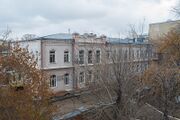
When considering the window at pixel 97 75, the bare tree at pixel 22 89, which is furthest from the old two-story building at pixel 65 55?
the bare tree at pixel 22 89

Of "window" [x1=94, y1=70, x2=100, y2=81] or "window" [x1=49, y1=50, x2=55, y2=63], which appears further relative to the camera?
"window" [x1=49, y1=50, x2=55, y2=63]

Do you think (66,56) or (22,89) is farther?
(66,56)

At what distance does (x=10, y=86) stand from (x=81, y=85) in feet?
77.3

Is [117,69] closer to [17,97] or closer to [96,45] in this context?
[17,97]

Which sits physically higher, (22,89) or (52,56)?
(52,56)

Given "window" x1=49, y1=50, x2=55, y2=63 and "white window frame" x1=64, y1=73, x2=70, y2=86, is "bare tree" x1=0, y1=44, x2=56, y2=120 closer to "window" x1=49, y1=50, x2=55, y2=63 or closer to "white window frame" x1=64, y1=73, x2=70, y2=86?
"window" x1=49, y1=50, x2=55, y2=63

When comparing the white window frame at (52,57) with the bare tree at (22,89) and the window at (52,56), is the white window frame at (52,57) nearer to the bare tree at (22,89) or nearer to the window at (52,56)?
the window at (52,56)

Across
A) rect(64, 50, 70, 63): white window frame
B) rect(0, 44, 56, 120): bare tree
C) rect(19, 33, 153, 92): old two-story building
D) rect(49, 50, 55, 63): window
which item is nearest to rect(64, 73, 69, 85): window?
rect(19, 33, 153, 92): old two-story building

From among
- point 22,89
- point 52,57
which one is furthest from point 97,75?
point 52,57

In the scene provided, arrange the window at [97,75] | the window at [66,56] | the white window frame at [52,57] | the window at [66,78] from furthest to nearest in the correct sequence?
the window at [66,56], the window at [66,78], the white window frame at [52,57], the window at [97,75]

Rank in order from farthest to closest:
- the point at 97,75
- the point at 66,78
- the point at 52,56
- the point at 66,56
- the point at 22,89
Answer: the point at 66,56 → the point at 66,78 → the point at 52,56 → the point at 97,75 → the point at 22,89

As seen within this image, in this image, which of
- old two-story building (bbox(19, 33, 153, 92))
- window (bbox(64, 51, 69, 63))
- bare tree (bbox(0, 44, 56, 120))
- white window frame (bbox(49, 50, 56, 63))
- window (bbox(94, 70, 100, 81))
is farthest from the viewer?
window (bbox(64, 51, 69, 63))

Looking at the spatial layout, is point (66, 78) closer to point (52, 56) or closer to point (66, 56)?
point (66, 56)

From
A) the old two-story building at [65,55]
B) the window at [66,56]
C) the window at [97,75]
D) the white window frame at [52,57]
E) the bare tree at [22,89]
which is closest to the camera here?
the bare tree at [22,89]
